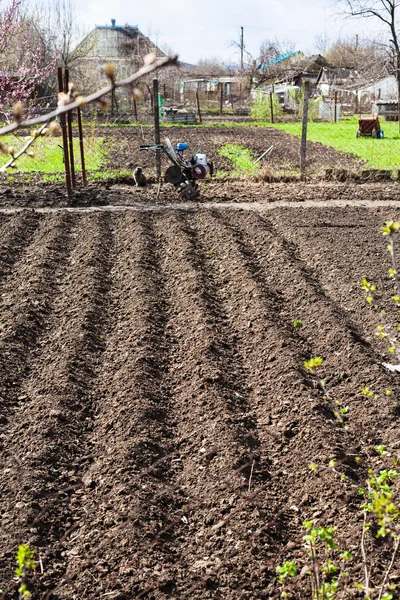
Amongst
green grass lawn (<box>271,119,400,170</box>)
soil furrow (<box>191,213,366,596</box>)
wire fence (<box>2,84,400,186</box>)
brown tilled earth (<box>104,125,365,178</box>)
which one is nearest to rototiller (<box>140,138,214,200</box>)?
wire fence (<box>2,84,400,186</box>)

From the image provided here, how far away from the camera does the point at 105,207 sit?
10445mm

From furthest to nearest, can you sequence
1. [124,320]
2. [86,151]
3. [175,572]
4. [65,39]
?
[65,39] < [86,151] < [124,320] < [175,572]

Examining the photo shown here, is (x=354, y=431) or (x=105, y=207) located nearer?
(x=354, y=431)

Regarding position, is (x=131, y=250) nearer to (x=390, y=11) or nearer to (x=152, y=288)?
(x=152, y=288)

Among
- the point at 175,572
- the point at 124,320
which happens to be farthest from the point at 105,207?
the point at 175,572

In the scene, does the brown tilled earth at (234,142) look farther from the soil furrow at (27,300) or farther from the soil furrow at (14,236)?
the soil furrow at (27,300)

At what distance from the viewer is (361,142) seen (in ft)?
66.7

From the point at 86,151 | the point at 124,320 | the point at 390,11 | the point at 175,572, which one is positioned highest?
the point at 390,11

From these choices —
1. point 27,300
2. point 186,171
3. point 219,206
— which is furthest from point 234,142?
point 27,300

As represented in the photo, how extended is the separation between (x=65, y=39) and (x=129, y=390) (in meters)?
34.2

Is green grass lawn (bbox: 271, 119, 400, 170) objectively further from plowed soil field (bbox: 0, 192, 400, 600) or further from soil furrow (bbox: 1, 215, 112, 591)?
soil furrow (bbox: 1, 215, 112, 591)

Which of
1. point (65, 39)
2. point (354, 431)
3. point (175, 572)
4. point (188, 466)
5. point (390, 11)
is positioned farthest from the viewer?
point (65, 39)

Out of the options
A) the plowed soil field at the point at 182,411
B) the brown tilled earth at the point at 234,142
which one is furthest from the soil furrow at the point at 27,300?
the brown tilled earth at the point at 234,142

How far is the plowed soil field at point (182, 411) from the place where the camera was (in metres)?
3.28
